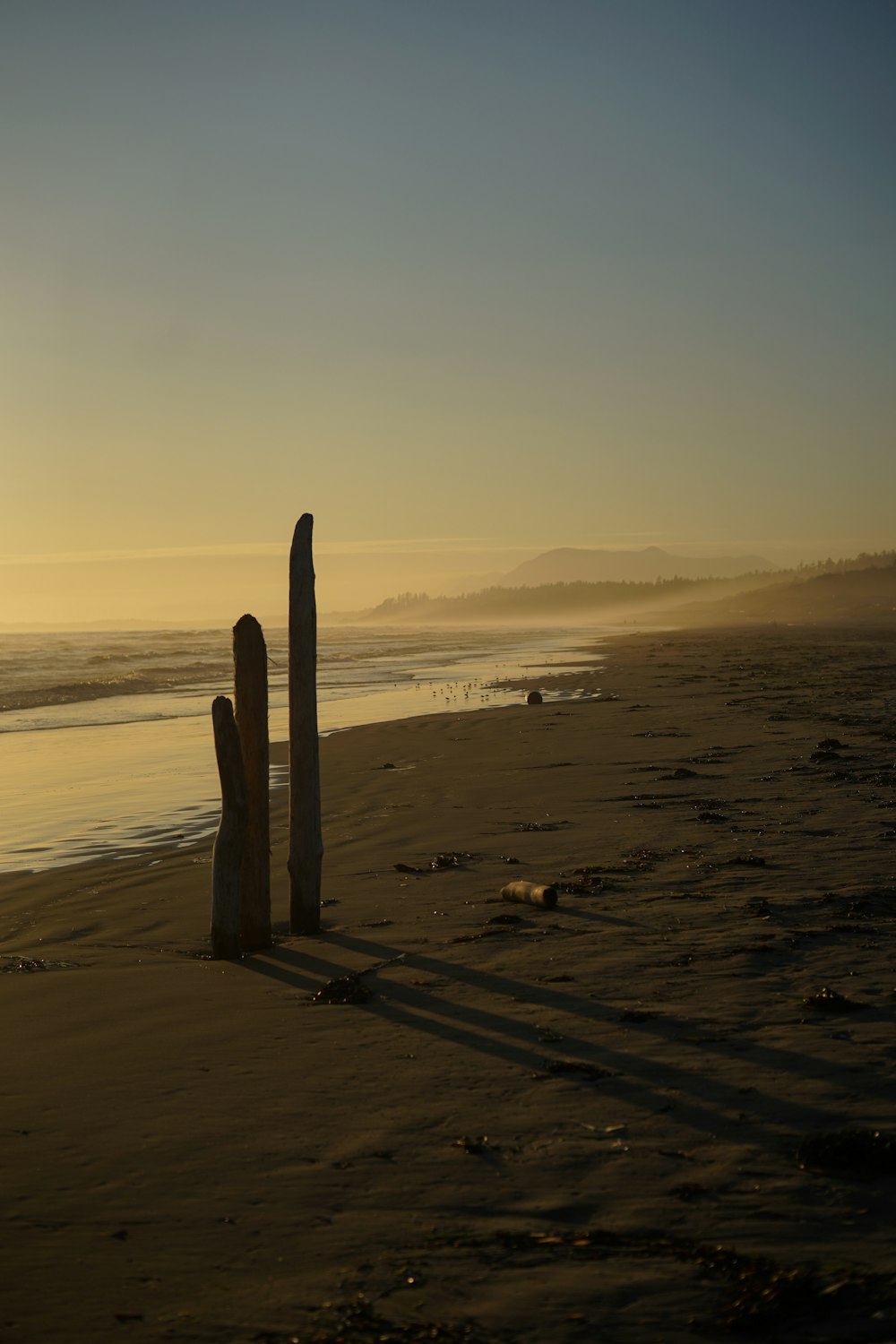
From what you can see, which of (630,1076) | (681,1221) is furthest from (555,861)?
(681,1221)

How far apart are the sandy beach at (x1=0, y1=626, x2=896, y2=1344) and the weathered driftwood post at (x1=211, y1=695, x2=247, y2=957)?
8.3 inches

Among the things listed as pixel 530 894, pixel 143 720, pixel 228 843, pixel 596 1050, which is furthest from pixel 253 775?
pixel 143 720

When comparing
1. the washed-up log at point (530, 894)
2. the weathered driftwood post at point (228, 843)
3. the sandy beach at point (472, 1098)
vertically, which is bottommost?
the sandy beach at point (472, 1098)

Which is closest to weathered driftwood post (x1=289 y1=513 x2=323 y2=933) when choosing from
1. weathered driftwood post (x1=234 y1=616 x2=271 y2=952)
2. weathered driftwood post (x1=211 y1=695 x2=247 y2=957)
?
weathered driftwood post (x1=234 y1=616 x2=271 y2=952)

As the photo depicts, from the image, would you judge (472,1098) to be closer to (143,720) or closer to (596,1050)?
(596,1050)

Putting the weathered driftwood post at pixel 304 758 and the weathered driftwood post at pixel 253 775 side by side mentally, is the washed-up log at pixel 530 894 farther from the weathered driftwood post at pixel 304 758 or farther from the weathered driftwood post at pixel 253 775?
the weathered driftwood post at pixel 253 775

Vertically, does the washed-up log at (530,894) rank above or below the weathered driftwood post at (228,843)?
below

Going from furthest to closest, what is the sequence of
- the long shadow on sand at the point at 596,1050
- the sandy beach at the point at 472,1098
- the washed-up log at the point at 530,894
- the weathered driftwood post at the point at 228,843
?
1. the washed-up log at the point at 530,894
2. the weathered driftwood post at the point at 228,843
3. the long shadow on sand at the point at 596,1050
4. the sandy beach at the point at 472,1098

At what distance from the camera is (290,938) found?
321 inches

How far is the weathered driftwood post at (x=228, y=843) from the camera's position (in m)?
7.62

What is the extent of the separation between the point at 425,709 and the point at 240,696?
60.8ft

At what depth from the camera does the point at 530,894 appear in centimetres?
826

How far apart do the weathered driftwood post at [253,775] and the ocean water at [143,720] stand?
158 inches

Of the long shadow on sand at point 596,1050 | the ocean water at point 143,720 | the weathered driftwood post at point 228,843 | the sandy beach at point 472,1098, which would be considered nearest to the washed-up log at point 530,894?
the sandy beach at point 472,1098
